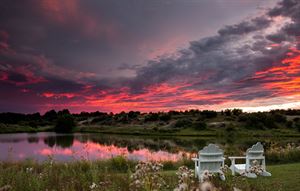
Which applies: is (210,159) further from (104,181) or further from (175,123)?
(175,123)

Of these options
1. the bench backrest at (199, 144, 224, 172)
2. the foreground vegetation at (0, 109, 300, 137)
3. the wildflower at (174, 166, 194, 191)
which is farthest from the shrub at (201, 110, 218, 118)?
the wildflower at (174, 166, 194, 191)

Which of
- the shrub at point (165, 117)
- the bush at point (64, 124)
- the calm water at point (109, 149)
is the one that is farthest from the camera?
the shrub at point (165, 117)

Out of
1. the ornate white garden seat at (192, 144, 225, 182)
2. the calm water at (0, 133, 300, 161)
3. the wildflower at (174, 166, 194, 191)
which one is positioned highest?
the wildflower at (174, 166, 194, 191)

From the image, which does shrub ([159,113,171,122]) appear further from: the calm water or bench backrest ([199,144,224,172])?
bench backrest ([199,144,224,172])

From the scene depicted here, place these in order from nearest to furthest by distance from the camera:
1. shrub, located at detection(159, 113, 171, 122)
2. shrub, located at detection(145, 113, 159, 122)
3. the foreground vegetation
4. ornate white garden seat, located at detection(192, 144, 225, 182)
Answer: ornate white garden seat, located at detection(192, 144, 225, 182) → the foreground vegetation → shrub, located at detection(159, 113, 171, 122) → shrub, located at detection(145, 113, 159, 122)

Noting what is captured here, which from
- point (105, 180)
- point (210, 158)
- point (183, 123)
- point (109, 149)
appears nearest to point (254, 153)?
point (210, 158)

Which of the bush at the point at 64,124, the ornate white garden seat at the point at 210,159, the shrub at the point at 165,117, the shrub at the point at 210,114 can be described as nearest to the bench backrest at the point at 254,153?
the ornate white garden seat at the point at 210,159

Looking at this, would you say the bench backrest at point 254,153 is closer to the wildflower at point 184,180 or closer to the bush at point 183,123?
the wildflower at point 184,180

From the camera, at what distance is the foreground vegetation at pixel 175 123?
50531mm

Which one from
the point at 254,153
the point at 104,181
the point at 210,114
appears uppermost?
the point at 210,114

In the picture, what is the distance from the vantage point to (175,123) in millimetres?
58688

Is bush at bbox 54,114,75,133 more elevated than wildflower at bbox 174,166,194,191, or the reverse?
bush at bbox 54,114,75,133

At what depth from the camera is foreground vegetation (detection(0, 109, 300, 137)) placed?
50531 millimetres

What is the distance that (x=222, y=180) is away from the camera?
971 centimetres
